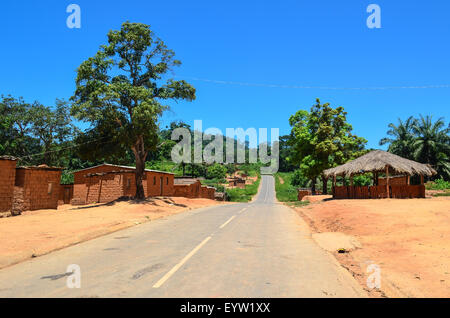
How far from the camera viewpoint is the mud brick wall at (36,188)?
20.8m

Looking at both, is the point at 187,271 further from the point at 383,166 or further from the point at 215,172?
the point at 215,172

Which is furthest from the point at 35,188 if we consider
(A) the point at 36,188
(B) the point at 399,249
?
(B) the point at 399,249

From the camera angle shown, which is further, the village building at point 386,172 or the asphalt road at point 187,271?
the village building at point 386,172

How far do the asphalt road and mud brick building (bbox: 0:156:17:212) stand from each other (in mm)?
10857

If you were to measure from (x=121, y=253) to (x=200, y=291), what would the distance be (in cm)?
402

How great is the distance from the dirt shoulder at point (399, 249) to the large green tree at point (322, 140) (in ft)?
82.5

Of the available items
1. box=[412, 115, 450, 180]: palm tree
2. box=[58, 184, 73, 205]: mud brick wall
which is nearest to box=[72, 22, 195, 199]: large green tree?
box=[58, 184, 73, 205]: mud brick wall

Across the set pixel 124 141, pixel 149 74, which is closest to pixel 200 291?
pixel 124 141

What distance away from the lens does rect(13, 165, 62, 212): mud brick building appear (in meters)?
20.8

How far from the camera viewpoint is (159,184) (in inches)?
1556

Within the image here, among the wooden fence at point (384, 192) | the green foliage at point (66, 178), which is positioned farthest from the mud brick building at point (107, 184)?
the wooden fence at point (384, 192)

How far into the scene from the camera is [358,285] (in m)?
6.07

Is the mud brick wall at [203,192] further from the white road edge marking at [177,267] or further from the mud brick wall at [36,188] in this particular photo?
the white road edge marking at [177,267]
